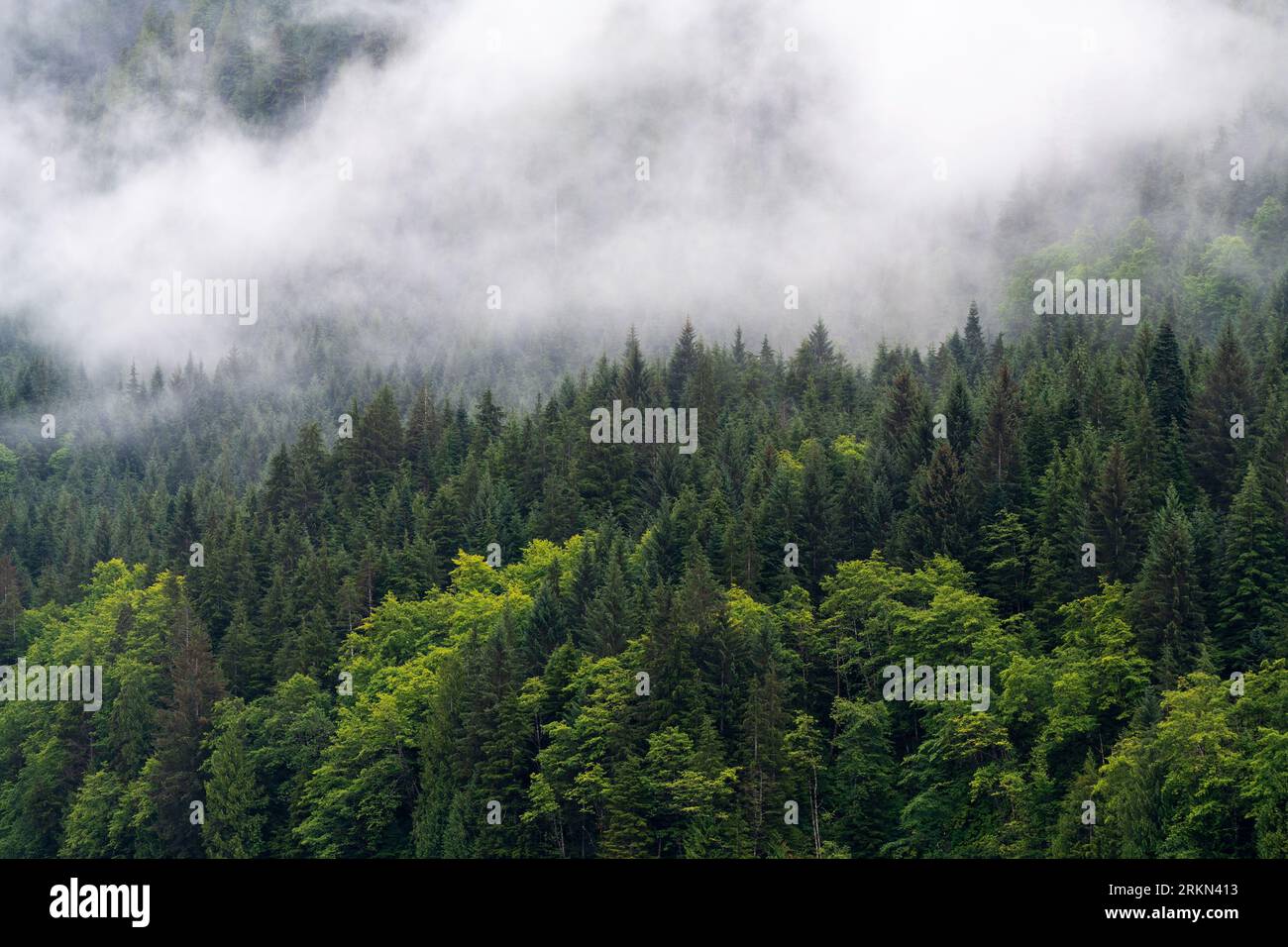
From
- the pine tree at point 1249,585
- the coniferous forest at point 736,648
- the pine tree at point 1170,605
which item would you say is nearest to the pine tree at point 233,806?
the coniferous forest at point 736,648

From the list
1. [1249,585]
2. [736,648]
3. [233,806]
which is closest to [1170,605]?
[1249,585]

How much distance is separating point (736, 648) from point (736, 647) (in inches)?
3.1

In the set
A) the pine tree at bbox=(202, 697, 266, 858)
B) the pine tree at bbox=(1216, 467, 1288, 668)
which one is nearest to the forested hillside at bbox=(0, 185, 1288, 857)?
the pine tree at bbox=(1216, 467, 1288, 668)

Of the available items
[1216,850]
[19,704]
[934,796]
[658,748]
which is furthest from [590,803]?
[19,704]

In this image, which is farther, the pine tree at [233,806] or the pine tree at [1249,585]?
the pine tree at [233,806]

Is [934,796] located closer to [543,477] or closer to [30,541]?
[543,477]

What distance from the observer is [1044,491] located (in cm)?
11488

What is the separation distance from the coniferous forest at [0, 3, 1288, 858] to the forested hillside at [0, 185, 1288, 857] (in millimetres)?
239

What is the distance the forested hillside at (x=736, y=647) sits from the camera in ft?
305

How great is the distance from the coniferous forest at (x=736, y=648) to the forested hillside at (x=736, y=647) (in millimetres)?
239

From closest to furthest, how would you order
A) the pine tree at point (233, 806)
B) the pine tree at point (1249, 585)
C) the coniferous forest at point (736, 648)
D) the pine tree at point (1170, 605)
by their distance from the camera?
the coniferous forest at point (736, 648) → the pine tree at point (1170, 605) → the pine tree at point (1249, 585) → the pine tree at point (233, 806)

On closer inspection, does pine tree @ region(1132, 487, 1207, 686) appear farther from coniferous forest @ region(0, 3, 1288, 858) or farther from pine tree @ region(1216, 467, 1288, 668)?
pine tree @ region(1216, 467, 1288, 668)

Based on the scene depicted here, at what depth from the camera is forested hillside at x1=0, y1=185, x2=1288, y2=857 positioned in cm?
9306

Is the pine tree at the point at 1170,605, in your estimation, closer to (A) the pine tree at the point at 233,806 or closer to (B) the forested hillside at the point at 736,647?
(B) the forested hillside at the point at 736,647
